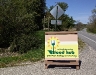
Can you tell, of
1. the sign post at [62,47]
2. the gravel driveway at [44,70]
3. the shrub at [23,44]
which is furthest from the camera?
the shrub at [23,44]

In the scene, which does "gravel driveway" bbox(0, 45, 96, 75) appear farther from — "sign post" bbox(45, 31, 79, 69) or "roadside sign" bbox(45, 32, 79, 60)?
"roadside sign" bbox(45, 32, 79, 60)

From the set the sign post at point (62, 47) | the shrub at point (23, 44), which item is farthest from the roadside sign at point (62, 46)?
the shrub at point (23, 44)

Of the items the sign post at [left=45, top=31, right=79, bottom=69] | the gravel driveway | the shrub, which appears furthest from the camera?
the shrub

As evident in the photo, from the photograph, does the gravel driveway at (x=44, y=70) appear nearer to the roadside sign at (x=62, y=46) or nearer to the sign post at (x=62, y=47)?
the sign post at (x=62, y=47)

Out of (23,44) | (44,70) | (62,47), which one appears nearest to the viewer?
(44,70)

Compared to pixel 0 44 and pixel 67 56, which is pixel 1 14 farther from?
pixel 67 56

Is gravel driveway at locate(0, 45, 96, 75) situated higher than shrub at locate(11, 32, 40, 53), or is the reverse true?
shrub at locate(11, 32, 40, 53)

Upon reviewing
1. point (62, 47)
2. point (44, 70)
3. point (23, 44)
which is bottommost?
point (44, 70)

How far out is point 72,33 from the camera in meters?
9.68

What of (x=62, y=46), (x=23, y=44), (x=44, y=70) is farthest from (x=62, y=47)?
(x=23, y=44)

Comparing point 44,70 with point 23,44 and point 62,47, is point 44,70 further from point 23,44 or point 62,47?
point 23,44

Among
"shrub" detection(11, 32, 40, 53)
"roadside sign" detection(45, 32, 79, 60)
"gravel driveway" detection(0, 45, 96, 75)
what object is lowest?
"gravel driveway" detection(0, 45, 96, 75)

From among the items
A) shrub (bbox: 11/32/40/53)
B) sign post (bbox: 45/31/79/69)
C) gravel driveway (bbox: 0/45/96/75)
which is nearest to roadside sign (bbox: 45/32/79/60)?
sign post (bbox: 45/31/79/69)

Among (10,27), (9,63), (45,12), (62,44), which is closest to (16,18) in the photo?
(10,27)
